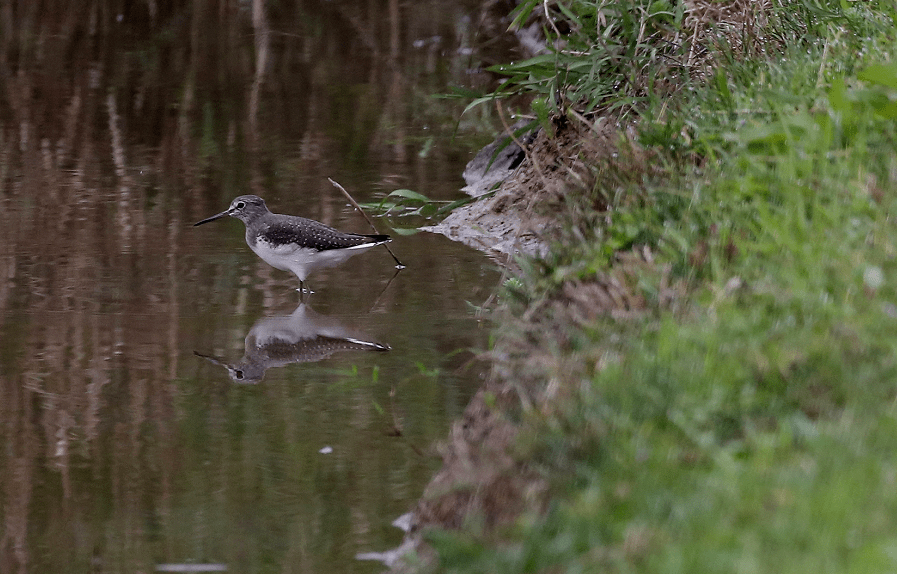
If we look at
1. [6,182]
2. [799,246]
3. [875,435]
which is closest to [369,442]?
[799,246]

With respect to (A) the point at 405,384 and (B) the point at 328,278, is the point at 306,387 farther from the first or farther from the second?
(B) the point at 328,278

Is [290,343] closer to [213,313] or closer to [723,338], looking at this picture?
[213,313]

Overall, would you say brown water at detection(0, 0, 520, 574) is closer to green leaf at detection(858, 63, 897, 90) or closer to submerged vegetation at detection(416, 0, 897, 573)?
submerged vegetation at detection(416, 0, 897, 573)

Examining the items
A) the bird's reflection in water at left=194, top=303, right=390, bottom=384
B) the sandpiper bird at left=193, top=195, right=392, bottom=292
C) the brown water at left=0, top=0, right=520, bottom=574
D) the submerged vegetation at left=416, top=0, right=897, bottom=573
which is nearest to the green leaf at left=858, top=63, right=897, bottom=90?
the submerged vegetation at left=416, top=0, right=897, bottom=573

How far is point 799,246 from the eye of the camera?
14.5 ft

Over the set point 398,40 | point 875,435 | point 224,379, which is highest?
point 875,435

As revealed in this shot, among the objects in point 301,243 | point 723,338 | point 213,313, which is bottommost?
point 213,313

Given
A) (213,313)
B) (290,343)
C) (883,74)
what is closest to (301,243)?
(213,313)

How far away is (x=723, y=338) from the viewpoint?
3971mm

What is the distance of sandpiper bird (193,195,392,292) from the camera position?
7.01 m

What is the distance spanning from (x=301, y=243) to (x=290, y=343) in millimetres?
970

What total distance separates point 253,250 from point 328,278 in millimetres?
484

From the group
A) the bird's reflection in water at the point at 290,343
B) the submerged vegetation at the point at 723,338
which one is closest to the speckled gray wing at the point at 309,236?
the bird's reflection in water at the point at 290,343

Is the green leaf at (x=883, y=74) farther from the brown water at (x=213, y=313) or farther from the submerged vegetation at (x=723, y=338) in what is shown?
the brown water at (x=213, y=313)
